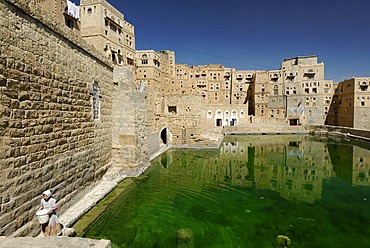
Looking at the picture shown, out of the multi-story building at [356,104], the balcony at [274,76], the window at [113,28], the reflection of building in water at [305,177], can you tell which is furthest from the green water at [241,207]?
the balcony at [274,76]

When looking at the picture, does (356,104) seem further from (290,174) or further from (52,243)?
(52,243)

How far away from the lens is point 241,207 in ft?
23.7

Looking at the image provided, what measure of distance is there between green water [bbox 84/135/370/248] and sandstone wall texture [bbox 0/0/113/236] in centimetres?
143

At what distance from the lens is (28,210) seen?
466 cm

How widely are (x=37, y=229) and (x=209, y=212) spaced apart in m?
4.16

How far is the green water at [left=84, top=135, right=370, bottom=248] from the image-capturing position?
539 centimetres

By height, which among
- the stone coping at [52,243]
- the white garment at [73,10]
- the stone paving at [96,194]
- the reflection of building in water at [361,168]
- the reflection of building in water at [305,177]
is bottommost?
the reflection of building in water at [361,168]

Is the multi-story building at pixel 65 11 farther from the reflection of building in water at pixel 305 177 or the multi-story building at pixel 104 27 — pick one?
the reflection of building in water at pixel 305 177

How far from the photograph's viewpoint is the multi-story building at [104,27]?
2559cm

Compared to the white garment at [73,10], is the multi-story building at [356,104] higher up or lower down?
lower down

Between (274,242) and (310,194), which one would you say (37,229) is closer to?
(274,242)

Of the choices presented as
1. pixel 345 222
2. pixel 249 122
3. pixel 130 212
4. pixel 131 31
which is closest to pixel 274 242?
pixel 345 222

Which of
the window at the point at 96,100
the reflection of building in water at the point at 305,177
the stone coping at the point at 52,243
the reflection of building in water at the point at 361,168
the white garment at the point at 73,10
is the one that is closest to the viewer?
the stone coping at the point at 52,243

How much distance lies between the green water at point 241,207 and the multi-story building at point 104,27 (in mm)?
19143
